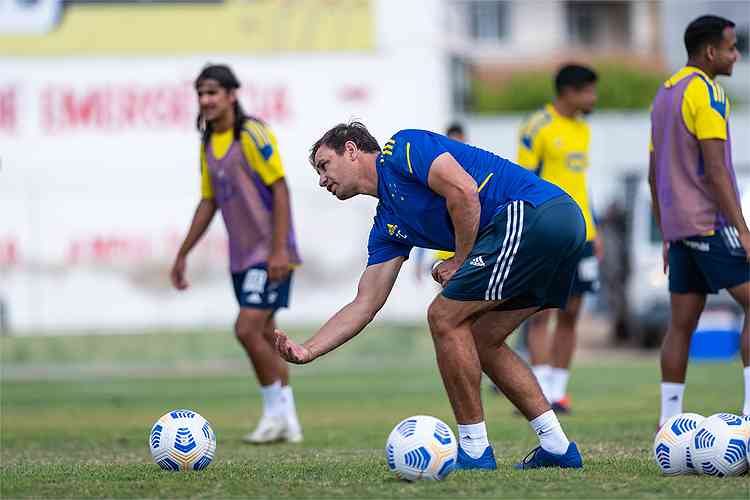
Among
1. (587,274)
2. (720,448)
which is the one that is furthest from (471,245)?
(587,274)

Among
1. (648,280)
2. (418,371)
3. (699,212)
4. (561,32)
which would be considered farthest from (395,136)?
(561,32)

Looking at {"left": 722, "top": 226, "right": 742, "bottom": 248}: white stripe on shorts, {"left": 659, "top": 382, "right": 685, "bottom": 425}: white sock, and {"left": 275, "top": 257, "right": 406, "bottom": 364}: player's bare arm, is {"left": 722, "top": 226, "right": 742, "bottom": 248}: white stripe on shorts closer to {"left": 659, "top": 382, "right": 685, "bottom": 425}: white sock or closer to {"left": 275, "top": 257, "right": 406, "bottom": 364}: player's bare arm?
{"left": 659, "top": 382, "right": 685, "bottom": 425}: white sock

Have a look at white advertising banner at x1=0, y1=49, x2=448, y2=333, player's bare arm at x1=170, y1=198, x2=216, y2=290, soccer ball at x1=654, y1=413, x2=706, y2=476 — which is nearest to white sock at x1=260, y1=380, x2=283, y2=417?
player's bare arm at x1=170, y1=198, x2=216, y2=290

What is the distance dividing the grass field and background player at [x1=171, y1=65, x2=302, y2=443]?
1.73ft

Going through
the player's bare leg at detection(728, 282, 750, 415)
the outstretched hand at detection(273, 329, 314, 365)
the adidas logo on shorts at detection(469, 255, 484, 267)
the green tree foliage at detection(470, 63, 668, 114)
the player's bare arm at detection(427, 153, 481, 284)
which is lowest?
the player's bare leg at detection(728, 282, 750, 415)

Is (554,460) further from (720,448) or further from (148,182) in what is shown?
(148,182)

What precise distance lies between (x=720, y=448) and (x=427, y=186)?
77.2 inches

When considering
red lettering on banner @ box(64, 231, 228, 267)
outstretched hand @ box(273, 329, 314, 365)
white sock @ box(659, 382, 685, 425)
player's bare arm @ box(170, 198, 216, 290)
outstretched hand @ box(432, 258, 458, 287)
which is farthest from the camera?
red lettering on banner @ box(64, 231, 228, 267)

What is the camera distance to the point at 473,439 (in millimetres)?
7844

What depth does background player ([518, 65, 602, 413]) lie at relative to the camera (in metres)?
12.8

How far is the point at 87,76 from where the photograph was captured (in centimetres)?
2919

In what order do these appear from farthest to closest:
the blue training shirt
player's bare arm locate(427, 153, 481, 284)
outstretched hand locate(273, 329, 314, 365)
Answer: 1. the blue training shirt
2. player's bare arm locate(427, 153, 481, 284)
3. outstretched hand locate(273, 329, 314, 365)

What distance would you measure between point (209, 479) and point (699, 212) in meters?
3.77

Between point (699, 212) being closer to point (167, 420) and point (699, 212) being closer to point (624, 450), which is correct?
point (624, 450)
